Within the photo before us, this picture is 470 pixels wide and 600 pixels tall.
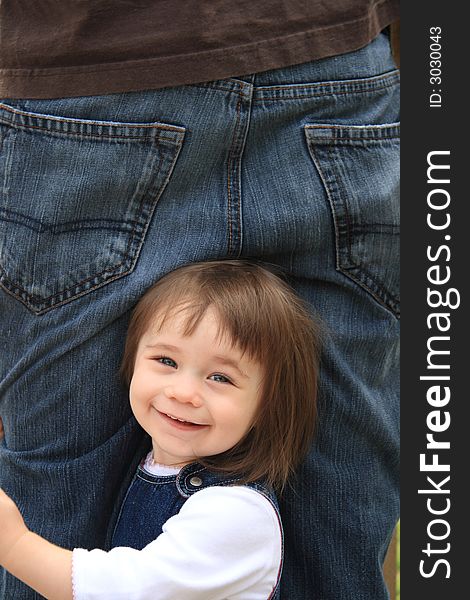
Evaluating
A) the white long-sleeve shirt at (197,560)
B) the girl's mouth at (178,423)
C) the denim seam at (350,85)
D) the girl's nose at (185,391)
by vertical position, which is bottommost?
the white long-sleeve shirt at (197,560)

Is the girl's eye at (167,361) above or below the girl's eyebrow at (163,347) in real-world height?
below

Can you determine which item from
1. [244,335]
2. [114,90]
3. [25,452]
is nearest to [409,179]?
[244,335]

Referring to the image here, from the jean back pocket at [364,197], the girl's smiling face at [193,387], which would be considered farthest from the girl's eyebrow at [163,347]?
the jean back pocket at [364,197]

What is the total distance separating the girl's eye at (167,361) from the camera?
1.93m

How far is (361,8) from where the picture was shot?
205 cm

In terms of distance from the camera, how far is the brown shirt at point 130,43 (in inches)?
74.3

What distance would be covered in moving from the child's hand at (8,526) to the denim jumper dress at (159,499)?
225 mm

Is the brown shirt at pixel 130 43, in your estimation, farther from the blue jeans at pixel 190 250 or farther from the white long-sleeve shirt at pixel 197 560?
the white long-sleeve shirt at pixel 197 560

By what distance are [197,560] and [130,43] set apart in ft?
3.15

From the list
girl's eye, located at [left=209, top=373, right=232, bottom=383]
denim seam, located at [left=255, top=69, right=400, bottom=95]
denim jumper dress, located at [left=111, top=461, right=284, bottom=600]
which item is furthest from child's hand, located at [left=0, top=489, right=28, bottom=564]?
denim seam, located at [left=255, top=69, right=400, bottom=95]

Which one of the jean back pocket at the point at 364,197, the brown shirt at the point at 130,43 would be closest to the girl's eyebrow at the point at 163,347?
the jean back pocket at the point at 364,197

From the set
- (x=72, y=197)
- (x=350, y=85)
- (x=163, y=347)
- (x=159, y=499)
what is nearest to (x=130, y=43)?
(x=72, y=197)

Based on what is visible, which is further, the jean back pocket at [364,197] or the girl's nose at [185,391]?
the jean back pocket at [364,197]

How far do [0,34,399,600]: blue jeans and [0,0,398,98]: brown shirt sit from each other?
0.03 m
